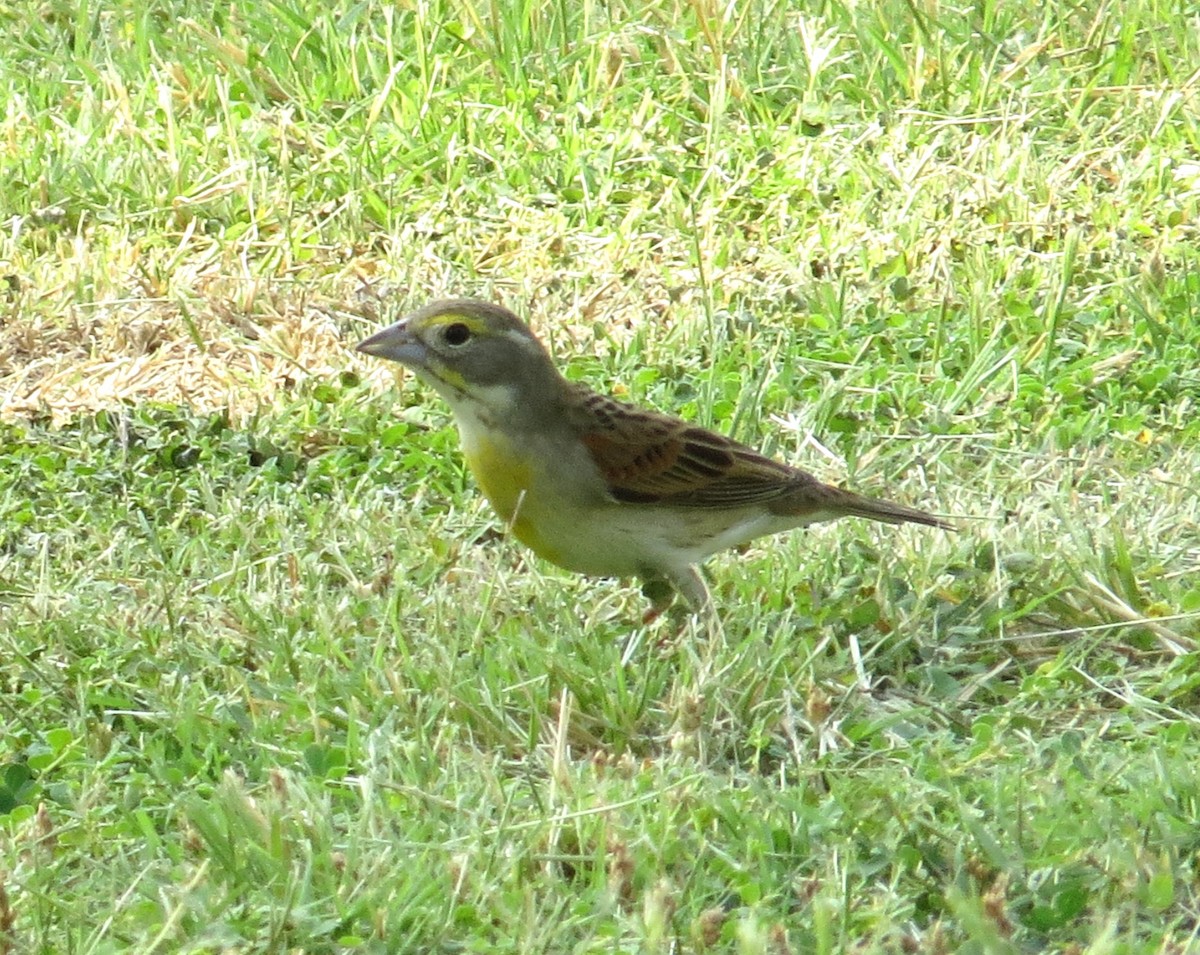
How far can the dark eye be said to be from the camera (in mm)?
5281

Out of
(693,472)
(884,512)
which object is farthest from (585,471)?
(884,512)

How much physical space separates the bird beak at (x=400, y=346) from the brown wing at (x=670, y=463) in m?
0.45

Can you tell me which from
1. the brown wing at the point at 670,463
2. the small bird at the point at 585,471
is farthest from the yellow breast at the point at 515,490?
the brown wing at the point at 670,463

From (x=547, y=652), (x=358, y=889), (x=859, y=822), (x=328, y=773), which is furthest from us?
(x=547, y=652)

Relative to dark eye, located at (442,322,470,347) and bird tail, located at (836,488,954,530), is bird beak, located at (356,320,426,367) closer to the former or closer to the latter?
dark eye, located at (442,322,470,347)

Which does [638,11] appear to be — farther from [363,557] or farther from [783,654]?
[783,654]

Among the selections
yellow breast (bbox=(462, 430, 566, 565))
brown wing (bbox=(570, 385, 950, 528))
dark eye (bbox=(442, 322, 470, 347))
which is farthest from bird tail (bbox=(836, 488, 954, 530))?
dark eye (bbox=(442, 322, 470, 347))

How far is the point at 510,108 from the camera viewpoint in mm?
8398

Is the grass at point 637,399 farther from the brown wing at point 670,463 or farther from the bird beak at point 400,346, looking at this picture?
the bird beak at point 400,346

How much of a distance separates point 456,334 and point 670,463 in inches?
24.6

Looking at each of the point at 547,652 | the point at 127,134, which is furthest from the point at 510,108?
the point at 547,652

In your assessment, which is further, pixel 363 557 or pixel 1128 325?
pixel 1128 325

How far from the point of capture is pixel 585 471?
529 cm

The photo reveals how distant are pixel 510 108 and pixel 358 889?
4.94 meters
